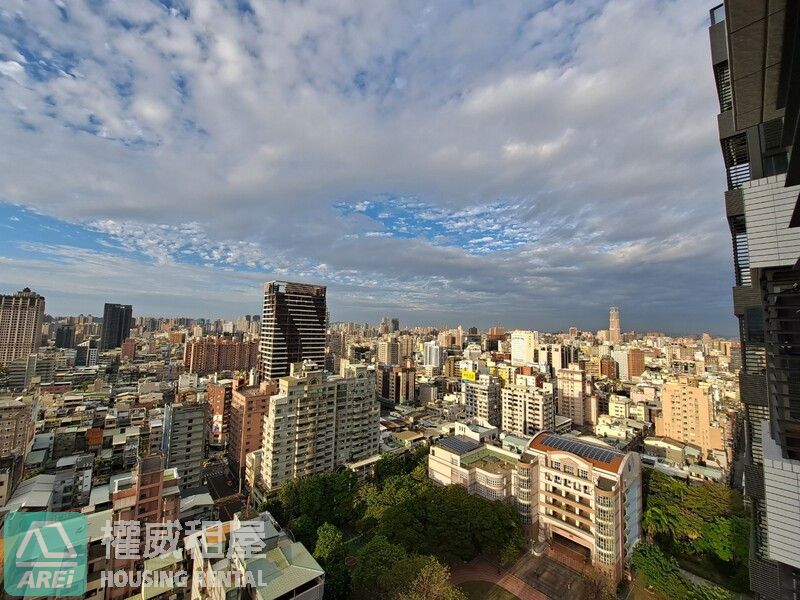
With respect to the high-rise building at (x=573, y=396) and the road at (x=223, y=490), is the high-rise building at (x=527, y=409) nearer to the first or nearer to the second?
the high-rise building at (x=573, y=396)

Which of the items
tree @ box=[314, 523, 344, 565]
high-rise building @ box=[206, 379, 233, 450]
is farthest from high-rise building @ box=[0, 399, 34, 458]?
tree @ box=[314, 523, 344, 565]

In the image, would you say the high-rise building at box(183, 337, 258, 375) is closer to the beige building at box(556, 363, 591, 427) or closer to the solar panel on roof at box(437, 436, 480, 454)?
the solar panel on roof at box(437, 436, 480, 454)

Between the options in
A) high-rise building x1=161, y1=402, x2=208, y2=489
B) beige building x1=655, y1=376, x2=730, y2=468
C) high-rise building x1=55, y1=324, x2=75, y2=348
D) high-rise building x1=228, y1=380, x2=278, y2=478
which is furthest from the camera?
high-rise building x1=55, y1=324, x2=75, y2=348

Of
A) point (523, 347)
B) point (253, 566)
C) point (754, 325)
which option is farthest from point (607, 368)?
point (253, 566)

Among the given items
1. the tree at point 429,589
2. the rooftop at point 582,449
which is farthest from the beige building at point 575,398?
the tree at point 429,589

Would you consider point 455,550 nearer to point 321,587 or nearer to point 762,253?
point 321,587

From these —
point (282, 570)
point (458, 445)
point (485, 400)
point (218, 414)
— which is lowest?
point (218, 414)

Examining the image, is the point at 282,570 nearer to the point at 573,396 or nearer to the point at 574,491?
the point at 574,491
